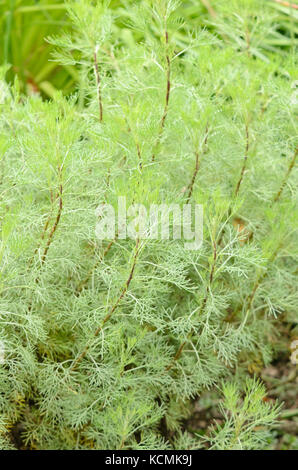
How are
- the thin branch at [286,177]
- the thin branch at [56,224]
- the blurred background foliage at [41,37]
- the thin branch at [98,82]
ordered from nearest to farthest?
the thin branch at [56,224] < the thin branch at [98,82] < the thin branch at [286,177] < the blurred background foliage at [41,37]

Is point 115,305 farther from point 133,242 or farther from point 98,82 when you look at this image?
point 98,82

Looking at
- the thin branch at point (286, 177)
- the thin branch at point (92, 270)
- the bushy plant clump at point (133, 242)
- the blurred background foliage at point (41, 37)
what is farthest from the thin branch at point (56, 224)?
the blurred background foliage at point (41, 37)

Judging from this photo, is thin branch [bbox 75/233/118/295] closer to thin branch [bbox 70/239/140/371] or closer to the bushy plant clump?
the bushy plant clump

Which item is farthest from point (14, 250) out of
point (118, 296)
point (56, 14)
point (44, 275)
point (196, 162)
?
point (56, 14)

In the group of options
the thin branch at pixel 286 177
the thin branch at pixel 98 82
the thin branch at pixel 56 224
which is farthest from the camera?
the thin branch at pixel 286 177

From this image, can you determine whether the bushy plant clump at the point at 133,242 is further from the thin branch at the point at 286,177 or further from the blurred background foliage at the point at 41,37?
the blurred background foliage at the point at 41,37

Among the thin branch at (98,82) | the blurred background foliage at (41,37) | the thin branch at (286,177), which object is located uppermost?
the thin branch at (98,82)

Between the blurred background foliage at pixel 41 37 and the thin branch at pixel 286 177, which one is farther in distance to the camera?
the blurred background foliage at pixel 41 37

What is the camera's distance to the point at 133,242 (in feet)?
4.41

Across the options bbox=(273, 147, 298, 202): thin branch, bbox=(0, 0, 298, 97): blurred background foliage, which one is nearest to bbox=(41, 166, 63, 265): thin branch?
bbox=(273, 147, 298, 202): thin branch

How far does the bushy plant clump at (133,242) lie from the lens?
4.01ft

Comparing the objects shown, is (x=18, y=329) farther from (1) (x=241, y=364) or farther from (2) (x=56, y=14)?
(2) (x=56, y=14)

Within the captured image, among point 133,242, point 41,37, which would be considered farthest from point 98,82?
point 41,37

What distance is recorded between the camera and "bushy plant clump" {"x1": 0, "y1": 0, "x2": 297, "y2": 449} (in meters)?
1.22
